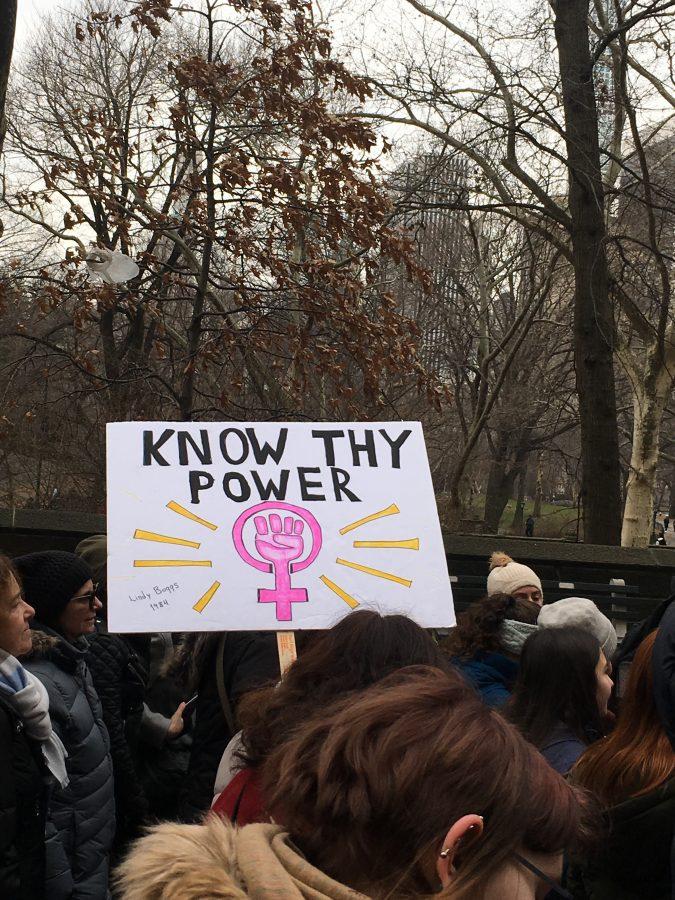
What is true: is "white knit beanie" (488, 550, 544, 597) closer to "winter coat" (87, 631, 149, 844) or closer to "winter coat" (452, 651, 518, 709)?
"winter coat" (452, 651, 518, 709)

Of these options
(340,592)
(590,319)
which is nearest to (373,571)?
(340,592)

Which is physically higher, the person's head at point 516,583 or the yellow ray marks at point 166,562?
the yellow ray marks at point 166,562

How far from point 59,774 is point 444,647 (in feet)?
5.39

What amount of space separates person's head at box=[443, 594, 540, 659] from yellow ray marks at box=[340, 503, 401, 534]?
0.60m

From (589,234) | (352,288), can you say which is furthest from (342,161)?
(589,234)

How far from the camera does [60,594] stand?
11.5 ft

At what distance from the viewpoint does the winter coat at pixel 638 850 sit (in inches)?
97.4

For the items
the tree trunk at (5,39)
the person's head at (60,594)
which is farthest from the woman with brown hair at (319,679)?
the tree trunk at (5,39)

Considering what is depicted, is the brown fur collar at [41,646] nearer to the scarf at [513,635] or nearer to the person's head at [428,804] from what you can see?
the scarf at [513,635]

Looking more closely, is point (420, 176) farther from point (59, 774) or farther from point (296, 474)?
point (59, 774)

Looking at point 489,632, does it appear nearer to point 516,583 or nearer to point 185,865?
point 516,583

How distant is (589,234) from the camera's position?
961 centimetres

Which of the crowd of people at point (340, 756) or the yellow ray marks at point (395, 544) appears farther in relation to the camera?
the yellow ray marks at point (395, 544)

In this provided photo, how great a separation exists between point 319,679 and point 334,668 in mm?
40
